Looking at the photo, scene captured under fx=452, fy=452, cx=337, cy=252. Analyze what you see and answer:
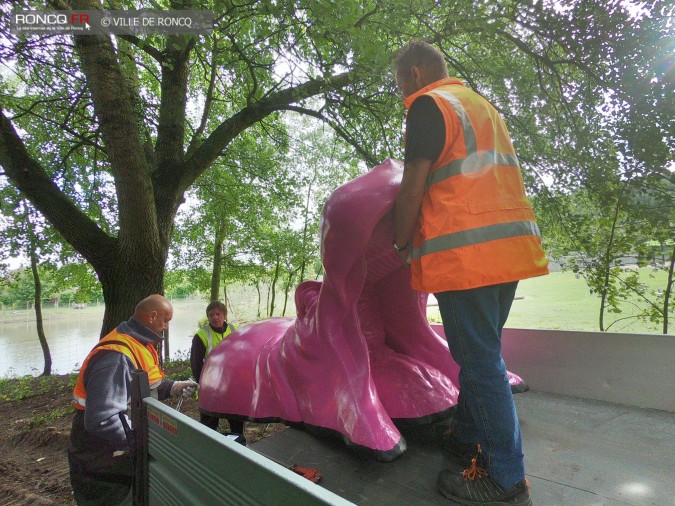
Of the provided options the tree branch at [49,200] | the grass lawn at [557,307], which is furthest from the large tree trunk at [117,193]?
the grass lawn at [557,307]

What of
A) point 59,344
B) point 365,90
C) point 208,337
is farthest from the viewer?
point 59,344

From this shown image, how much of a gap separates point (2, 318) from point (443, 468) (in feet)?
143

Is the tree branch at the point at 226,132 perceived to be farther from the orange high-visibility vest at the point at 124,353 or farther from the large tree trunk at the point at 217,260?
the large tree trunk at the point at 217,260

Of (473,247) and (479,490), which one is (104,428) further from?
(473,247)

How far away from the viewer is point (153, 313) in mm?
2234

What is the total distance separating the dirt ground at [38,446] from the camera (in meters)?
3.45

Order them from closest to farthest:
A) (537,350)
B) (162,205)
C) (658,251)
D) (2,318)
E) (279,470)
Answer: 1. (279,470)
2. (537,350)
3. (658,251)
4. (162,205)
5. (2,318)

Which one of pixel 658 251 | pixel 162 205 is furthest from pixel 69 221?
pixel 658 251

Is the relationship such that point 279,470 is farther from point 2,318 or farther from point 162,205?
point 2,318

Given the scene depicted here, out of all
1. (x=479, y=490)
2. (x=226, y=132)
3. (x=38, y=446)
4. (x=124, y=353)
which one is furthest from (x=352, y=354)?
(x=226, y=132)

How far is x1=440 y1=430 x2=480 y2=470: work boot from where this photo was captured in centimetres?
152

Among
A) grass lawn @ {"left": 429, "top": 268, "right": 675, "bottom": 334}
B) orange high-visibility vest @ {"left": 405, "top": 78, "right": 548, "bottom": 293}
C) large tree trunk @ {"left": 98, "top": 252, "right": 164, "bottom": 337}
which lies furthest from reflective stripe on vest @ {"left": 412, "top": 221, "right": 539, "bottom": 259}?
grass lawn @ {"left": 429, "top": 268, "right": 675, "bottom": 334}

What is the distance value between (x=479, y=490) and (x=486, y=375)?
1.12ft

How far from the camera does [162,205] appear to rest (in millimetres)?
5137
